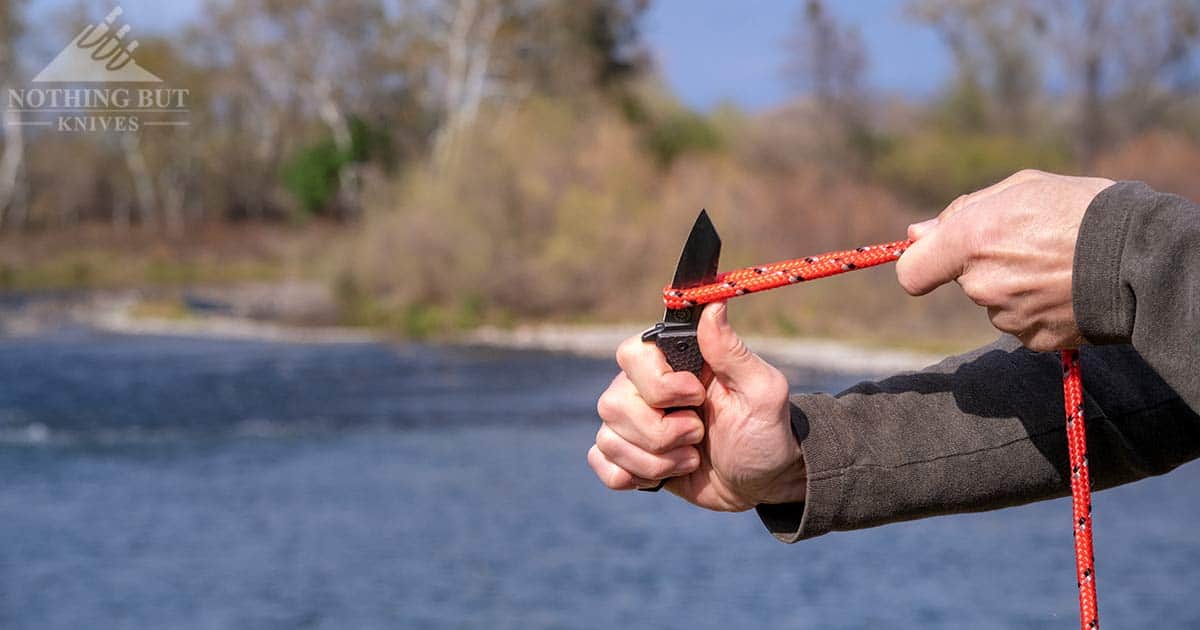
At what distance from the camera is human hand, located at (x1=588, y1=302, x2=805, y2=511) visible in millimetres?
1603

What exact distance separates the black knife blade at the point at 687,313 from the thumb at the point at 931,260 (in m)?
0.21

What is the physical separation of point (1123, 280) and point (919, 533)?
12.8 meters

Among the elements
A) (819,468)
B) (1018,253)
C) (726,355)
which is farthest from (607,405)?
(1018,253)

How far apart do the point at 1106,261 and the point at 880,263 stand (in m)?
0.27

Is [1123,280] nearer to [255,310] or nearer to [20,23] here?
[255,310]

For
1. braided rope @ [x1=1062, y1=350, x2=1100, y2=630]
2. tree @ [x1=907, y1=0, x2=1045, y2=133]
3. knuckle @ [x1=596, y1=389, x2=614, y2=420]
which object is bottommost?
braided rope @ [x1=1062, y1=350, x2=1100, y2=630]

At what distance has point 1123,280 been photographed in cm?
138

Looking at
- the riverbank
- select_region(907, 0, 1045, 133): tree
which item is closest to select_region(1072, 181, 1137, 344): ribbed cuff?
the riverbank

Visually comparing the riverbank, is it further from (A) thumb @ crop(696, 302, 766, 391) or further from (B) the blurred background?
(A) thumb @ crop(696, 302, 766, 391)

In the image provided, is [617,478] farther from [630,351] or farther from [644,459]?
[630,351]

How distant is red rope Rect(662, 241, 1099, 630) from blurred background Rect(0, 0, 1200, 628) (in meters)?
9.35

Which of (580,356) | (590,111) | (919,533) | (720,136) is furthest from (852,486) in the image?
(720,136)

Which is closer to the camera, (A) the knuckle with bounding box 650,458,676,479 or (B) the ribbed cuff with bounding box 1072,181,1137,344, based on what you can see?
(B) the ribbed cuff with bounding box 1072,181,1137,344

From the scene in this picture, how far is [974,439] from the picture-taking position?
1.79 meters
